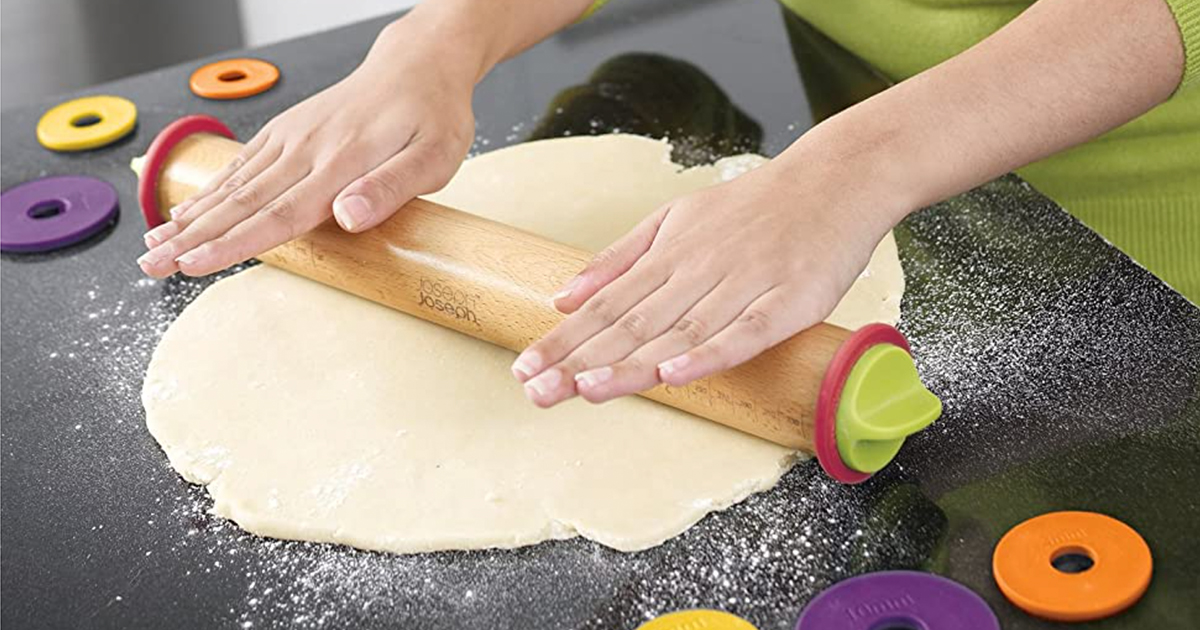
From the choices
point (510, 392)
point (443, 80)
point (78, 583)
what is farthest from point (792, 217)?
point (78, 583)

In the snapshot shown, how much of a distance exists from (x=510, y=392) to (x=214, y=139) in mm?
461

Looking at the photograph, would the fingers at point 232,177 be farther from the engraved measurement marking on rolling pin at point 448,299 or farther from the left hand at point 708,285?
the left hand at point 708,285

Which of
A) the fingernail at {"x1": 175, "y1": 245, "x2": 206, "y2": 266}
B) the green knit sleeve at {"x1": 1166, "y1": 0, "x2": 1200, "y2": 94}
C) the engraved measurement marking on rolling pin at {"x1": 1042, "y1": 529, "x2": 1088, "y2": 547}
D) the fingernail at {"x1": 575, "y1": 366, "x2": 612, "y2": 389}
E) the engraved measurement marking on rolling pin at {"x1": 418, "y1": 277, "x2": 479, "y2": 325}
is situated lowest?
the engraved measurement marking on rolling pin at {"x1": 1042, "y1": 529, "x2": 1088, "y2": 547}

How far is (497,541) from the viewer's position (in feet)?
3.09

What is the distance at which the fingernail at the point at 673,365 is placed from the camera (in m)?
0.92

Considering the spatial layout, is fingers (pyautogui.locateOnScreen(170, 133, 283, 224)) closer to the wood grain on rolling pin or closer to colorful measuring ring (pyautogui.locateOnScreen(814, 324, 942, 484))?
the wood grain on rolling pin

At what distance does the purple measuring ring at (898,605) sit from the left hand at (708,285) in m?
0.17

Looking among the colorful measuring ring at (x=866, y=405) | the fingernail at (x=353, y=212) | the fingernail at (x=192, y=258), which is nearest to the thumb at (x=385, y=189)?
the fingernail at (x=353, y=212)

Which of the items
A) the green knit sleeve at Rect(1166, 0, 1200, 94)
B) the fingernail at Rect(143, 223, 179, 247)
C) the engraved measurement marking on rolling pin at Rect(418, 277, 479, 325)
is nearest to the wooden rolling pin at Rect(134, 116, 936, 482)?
the engraved measurement marking on rolling pin at Rect(418, 277, 479, 325)

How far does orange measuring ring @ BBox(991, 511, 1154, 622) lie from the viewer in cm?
84

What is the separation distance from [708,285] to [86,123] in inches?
35.9

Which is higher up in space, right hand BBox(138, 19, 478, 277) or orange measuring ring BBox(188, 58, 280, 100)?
right hand BBox(138, 19, 478, 277)

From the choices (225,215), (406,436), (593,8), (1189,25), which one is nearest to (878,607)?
(406,436)

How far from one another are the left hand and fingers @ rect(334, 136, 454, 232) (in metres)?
0.23
